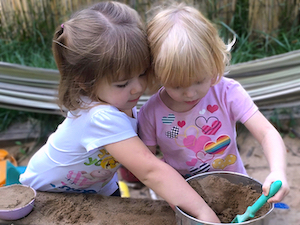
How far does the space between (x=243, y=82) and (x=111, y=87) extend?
1564 mm

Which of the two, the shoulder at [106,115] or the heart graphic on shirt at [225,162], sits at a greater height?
the shoulder at [106,115]

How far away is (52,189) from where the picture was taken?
1.47 meters

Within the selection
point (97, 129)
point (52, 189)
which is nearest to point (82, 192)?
point (52, 189)

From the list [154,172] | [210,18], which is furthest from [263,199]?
[210,18]

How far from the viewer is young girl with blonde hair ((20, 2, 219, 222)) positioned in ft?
3.61

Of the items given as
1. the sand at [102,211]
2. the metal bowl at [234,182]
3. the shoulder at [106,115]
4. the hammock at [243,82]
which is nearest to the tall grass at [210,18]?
the hammock at [243,82]

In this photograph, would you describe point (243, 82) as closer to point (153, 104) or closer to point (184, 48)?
point (153, 104)

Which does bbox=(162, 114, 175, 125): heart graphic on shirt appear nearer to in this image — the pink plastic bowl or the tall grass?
the pink plastic bowl

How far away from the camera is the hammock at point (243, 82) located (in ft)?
7.89

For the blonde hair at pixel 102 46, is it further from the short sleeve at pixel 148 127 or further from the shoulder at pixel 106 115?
the short sleeve at pixel 148 127

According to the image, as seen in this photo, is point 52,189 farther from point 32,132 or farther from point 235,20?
point 235,20

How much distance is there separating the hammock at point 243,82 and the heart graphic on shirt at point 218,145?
1166 millimetres

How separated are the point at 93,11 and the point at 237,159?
2.75 feet

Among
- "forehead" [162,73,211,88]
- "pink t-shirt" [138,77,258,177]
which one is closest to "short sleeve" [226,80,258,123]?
"pink t-shirt" [138,77,258,177]
